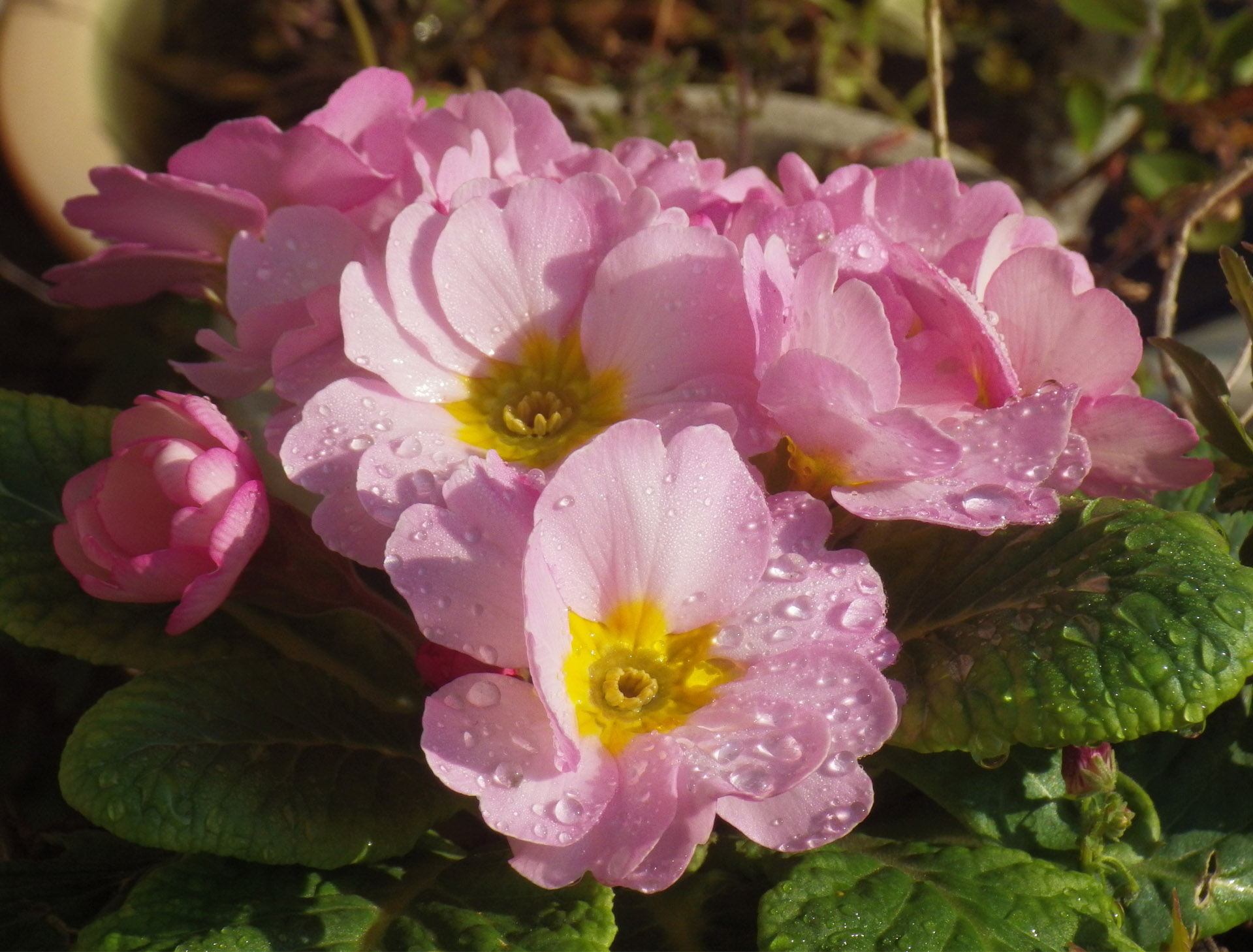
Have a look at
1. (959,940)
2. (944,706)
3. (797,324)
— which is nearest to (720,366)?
(797,324)

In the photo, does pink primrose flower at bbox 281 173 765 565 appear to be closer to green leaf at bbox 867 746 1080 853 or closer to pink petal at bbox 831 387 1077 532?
pink petal at bbox 831 387 1077 532

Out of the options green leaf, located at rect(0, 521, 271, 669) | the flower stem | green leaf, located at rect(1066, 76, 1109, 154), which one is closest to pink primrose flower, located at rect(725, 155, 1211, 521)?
the flower stem

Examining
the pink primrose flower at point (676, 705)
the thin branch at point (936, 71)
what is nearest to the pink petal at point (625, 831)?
the pink primrose flower at point (676, 705)

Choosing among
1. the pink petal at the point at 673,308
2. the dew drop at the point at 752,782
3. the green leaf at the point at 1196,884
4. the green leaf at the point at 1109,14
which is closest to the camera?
the dew drop at the point at 752,782

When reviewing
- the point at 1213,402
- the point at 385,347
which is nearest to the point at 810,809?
the point at 385,347

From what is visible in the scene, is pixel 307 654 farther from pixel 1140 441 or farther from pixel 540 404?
pixel 1140 441

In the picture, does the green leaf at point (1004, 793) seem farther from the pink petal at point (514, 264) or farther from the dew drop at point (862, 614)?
the pink petal at point (514, 264)
